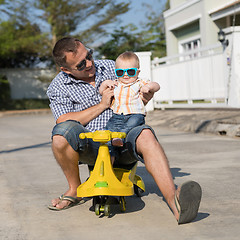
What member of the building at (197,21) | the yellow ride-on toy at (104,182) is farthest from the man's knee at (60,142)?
the building at (197,21)

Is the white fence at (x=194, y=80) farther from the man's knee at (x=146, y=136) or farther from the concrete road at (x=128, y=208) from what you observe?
the man's knee at (x=146, y=136)

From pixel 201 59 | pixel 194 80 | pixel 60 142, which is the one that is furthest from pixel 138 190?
pixel 194 80

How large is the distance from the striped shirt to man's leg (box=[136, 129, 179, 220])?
1.13 feet

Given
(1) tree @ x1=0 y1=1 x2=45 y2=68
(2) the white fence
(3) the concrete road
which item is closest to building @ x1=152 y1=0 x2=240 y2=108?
(2) the white fence

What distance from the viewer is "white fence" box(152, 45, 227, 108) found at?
11469 millimetres

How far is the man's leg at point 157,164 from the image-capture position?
327cm

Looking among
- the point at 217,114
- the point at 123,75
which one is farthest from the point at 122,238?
the point at 217,114

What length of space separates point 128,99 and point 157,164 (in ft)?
2.17

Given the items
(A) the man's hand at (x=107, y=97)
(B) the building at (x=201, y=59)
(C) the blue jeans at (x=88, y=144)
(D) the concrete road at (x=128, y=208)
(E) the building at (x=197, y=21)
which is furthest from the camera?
(E) the building at (x=197, y=21)

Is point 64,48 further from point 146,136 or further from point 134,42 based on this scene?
point 134,42

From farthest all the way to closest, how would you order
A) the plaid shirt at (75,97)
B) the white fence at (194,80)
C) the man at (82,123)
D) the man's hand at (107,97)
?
the white fence at (194,80) → the plaid shirt at (75,97) → the man's hand at (107,97) → the man at (82,123)

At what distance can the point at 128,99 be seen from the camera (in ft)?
12.5

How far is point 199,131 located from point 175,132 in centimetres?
58

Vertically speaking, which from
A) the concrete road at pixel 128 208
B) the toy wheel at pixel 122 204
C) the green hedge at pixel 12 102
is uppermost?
the toy wheel at pixel 122 204
